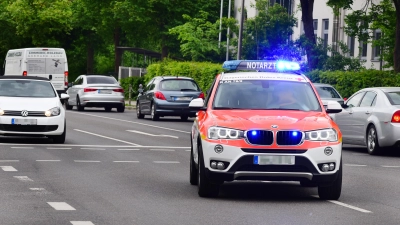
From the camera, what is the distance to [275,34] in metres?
44.5

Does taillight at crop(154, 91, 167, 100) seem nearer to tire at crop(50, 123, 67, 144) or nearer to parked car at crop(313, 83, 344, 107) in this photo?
parked car at crop(313, 83, 344, 107)

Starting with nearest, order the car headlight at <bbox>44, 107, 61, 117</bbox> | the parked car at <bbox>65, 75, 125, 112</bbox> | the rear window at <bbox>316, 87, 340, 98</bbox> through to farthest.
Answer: the car headlight at <bbox>44, 107, 61, 117</bbox> → the rear window at <bbox>316, 87, 340, 98</bbox> → the parked car at <bbox>65, 75, 125, 112</bbox>

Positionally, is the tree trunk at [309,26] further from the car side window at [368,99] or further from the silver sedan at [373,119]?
the car side window at [368,99]

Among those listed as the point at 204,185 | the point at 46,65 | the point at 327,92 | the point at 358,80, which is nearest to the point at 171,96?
the point at 358,80

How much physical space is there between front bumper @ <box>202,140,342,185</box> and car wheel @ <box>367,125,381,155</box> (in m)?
9.76

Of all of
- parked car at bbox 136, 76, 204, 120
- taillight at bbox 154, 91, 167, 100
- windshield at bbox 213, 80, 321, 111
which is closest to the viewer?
windshield at bbox 213, 80, 321, 111

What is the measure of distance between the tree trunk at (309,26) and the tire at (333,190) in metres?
29.5

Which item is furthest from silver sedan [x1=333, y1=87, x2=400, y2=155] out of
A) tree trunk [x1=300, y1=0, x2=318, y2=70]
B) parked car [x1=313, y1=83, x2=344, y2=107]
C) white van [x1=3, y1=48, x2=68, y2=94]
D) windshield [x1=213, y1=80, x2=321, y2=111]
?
white van [x1=3, y1=48, x2=68, y2=94]

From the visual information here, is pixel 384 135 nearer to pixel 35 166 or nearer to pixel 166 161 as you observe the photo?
pixel 166 161

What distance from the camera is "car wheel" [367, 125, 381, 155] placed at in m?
22.0

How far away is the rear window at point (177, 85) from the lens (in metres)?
37.1

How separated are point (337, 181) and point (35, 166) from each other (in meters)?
6.08

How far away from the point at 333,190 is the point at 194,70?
126ft

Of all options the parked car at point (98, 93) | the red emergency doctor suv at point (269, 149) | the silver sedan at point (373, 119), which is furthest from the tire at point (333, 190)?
the parked car at point (98, 93)
